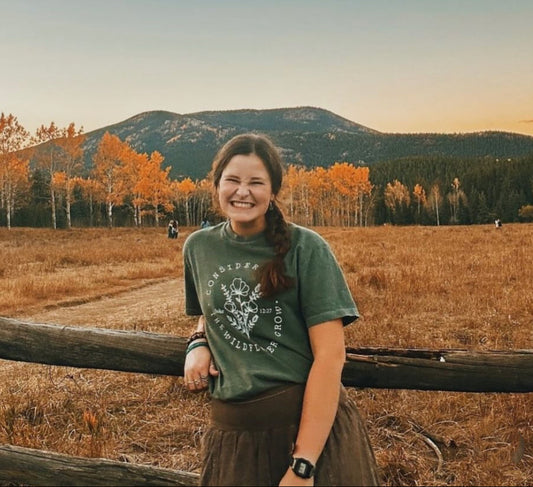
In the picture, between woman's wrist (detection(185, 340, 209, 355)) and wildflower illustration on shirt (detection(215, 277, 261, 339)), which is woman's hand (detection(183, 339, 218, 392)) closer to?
woman's wrist (detection(185, 340, 209, 355))

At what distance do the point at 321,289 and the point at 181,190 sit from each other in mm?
71514

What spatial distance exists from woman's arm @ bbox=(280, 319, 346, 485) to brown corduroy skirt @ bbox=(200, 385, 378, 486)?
2.5 inches

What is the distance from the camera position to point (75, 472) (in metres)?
2.28

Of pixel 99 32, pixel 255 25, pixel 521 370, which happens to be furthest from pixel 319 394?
pixel 99 32

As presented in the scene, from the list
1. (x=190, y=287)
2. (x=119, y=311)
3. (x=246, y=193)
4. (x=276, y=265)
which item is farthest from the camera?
(x=119, y=311)

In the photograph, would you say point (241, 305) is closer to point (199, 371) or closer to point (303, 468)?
point (199, 371)

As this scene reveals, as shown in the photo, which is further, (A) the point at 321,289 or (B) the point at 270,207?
(B) the point at 270,207

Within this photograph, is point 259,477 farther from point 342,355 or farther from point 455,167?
point 455,167

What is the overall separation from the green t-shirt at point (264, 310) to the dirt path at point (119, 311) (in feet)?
19.2

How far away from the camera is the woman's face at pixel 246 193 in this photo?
1.68 metres

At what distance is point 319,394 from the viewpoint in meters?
1.52

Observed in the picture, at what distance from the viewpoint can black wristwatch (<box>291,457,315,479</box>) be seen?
146 centimetres

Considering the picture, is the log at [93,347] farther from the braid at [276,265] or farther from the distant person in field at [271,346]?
the braid at [276,265]

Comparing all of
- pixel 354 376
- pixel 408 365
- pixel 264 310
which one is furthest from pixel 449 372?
pixel 264 310
